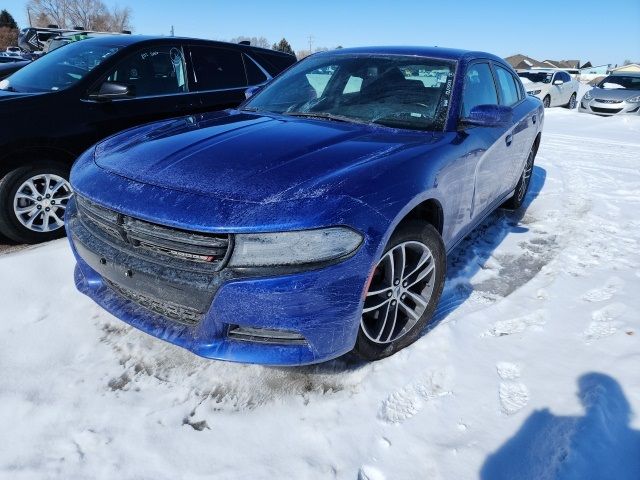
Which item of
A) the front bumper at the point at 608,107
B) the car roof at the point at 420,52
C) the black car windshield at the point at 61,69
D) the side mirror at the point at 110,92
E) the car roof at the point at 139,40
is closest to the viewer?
the car roof at the point at 420,52

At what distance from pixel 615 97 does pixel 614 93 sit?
29 centimetres

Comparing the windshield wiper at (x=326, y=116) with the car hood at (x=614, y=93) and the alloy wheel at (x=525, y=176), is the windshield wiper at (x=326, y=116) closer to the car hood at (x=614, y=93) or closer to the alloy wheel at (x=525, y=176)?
the alloy wheel at (x=525, y=176)

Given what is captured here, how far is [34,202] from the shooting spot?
11.3 ft

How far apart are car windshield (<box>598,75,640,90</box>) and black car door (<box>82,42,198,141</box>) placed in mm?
13936

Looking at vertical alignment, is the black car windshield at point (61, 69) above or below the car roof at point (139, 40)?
below

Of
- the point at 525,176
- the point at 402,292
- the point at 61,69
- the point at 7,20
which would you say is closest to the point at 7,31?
the point at 7,20

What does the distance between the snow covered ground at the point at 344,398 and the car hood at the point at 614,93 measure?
12.2 meters

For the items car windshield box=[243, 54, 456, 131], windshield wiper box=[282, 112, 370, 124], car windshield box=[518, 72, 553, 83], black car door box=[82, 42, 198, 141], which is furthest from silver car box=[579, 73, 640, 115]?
windshield wiper box=[282, 112, 370, 124]

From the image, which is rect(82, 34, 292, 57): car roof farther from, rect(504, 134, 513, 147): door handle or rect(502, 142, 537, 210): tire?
rect(502, 142, 537, 210): tire

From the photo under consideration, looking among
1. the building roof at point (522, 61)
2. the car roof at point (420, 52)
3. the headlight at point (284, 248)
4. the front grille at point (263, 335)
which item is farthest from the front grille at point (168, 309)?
the building roof at point (522, 61)

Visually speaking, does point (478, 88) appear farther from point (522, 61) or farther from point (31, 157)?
point (522, 61)

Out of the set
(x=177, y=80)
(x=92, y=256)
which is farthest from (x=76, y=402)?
(x=177, y=80)

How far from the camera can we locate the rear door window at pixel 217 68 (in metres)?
4.50

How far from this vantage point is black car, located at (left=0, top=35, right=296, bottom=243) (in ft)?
10.9
